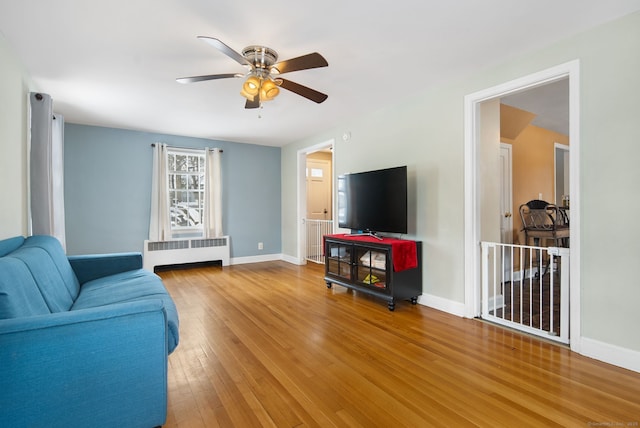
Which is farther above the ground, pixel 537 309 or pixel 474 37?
pixel 474 37

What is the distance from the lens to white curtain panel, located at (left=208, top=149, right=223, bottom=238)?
5.69 m

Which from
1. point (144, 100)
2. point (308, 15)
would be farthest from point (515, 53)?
point (144, 100)

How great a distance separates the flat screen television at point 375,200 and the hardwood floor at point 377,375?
3.25ft

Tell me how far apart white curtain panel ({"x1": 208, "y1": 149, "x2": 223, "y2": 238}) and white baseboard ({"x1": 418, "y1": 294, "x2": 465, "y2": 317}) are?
152 inches

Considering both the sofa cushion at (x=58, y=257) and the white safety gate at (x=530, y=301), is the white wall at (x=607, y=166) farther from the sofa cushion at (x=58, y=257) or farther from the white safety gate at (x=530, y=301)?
the sofa cushion at (x=58, y=257)

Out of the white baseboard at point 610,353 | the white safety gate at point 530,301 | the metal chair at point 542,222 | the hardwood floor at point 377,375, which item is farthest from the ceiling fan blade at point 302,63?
the metal chair at point 542,222

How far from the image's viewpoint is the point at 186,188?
5.66 meters

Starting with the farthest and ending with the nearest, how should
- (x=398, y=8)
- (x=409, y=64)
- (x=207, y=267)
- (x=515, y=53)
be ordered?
(x=207, y=267), (x=409, y=64), (x=515, y=53), (x=398, y=8)

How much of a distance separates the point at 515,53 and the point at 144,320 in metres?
3.27

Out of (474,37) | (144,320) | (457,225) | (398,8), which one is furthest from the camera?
(457,225)

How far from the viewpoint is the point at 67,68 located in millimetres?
2877

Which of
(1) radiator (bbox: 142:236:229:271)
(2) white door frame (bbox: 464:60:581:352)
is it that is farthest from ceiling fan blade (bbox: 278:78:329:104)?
(1) radiator (bbox: 142:236:229:271)

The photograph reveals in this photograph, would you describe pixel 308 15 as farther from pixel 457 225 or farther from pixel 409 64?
pixel 457 225

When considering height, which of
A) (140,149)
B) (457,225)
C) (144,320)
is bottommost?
(144,320)
